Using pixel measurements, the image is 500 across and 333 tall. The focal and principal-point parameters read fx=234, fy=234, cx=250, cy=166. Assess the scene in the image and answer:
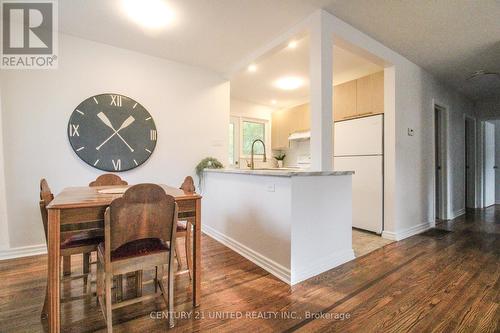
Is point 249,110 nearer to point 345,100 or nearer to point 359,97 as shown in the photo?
point 345,100

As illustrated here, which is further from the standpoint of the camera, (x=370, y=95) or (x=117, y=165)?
(x=370, y=95)

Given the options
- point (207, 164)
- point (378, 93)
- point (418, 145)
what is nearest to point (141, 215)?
point (207, 164)

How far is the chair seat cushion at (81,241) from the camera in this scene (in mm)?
1525

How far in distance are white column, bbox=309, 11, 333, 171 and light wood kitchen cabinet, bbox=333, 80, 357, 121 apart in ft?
5.04

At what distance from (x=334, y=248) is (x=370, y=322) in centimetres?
87

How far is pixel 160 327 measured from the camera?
4.74 ft

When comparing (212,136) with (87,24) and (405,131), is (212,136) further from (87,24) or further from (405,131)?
(405,131)

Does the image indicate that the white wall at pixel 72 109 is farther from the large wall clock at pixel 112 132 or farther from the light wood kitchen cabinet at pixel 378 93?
the light wood kitchen cabinet at pixel 378 93

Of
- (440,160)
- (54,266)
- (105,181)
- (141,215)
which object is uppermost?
(440,160)

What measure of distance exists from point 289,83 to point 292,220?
3.14 m

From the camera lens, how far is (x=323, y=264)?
2227mm

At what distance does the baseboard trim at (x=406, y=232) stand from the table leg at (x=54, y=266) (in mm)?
3466

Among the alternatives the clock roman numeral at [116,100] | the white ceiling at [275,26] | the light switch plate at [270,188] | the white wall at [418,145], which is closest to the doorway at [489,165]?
the white wall at [418,145]

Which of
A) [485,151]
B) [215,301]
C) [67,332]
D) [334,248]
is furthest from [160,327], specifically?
[485,151]
